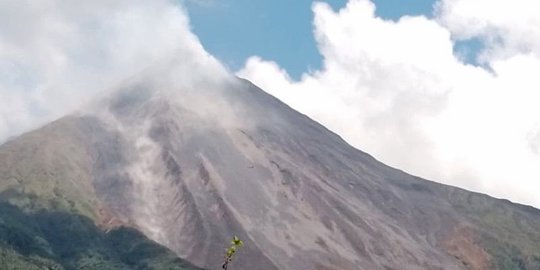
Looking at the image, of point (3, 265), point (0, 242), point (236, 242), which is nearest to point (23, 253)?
point (0, 242)

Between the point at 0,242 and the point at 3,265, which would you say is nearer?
the point at 3,265

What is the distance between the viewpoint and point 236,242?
4672 centimetres

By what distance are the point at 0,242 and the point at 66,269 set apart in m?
16.6

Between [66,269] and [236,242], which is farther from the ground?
[236,242]

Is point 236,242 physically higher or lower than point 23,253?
higher

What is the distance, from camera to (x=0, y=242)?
19762 centimetres

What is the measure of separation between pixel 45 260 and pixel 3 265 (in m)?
22.4

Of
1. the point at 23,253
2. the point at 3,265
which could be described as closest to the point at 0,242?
the point at 23,253

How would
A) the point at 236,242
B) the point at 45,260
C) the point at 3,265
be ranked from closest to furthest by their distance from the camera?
1. the point at 236,242
2. the point at 3,265
3. the point at 45,260

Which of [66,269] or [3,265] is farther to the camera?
[66,269]

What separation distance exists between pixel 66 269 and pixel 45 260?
5.72 metres

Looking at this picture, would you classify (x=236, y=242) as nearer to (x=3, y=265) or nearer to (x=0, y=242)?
(x=3, y=265)

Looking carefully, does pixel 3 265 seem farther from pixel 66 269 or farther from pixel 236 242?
pixel 236 242

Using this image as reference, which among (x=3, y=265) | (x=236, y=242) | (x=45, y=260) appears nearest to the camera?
(x=236, y=242)
